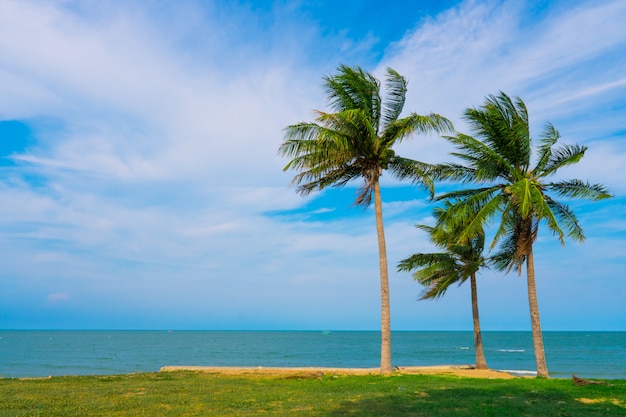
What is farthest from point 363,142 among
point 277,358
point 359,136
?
point 277,358

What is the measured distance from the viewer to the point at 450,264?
26.3 metres

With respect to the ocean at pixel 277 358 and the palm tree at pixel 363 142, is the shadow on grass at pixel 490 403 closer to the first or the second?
the palm tree at pixel 363 142

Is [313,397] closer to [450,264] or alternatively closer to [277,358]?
[450,264]

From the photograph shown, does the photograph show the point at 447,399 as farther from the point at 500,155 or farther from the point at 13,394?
the point at 13,394

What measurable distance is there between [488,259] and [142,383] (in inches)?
667

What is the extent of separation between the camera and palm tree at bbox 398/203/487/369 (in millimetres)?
25922

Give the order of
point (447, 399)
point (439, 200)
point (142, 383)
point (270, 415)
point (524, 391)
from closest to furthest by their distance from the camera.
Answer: point (270, 415) → point (447, 399) → point (524, 391) → point (142, 383) → point (439, 200)

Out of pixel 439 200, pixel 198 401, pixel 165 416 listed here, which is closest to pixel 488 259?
pixel 439 200

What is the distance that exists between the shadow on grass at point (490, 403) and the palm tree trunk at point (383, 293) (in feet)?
16.4

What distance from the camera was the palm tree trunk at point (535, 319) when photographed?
19.6m

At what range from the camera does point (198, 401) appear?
13.8 m

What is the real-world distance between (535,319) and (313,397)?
34.8 ft

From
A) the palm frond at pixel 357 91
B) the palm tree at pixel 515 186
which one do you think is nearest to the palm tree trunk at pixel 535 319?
the palm tree at pixel 515 186

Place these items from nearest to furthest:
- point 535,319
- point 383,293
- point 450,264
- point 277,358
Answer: point 535,319, point 383,293, point 450,264, point 277,358
